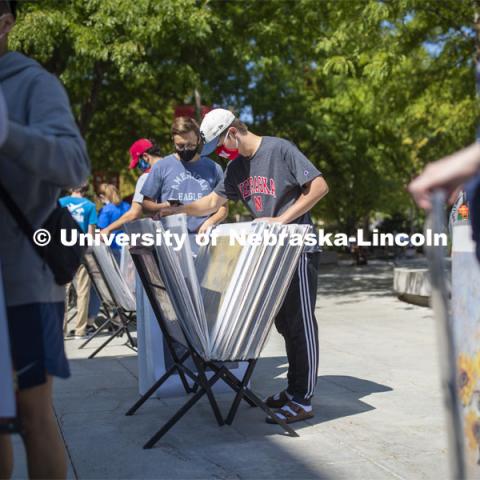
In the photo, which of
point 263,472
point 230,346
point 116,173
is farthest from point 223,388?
point 116,173

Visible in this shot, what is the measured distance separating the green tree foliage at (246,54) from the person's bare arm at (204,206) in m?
7.94

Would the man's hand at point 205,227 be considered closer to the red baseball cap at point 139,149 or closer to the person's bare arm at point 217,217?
the person's bare arm at point 217,217

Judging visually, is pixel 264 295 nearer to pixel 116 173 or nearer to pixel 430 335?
pixel 430 335

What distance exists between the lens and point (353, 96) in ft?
78.3

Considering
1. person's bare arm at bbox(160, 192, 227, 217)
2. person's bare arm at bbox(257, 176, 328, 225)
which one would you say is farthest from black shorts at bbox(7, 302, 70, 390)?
person's bare arm at bbox(160, 192, 227, 217)

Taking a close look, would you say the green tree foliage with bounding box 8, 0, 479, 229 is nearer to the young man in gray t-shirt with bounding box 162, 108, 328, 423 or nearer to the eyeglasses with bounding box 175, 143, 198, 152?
the eyeglasses with bounding box 175, 143, 198, 152

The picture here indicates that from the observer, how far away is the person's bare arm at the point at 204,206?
16.6 ft

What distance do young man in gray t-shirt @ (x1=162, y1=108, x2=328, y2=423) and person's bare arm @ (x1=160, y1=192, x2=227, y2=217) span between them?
0.33 m

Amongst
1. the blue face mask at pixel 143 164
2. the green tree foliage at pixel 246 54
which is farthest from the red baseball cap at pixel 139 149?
the green tree foliage at pixel 246 54

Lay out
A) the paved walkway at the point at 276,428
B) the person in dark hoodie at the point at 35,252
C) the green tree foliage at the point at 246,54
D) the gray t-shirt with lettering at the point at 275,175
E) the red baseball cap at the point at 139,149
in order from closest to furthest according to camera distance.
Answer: the person in dark hoodie at the point at 35,252
the paved walkway at the point at 276,428
the gray t-shirt with lettering at the point at 275,175
the red baseball cap at the point at 139,149
the green tree foliage at the point at 246,54

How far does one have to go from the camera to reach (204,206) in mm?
5148

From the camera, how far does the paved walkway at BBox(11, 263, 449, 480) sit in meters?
3.81

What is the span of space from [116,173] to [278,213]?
1753cm

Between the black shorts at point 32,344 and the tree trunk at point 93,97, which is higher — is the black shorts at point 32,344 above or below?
below
